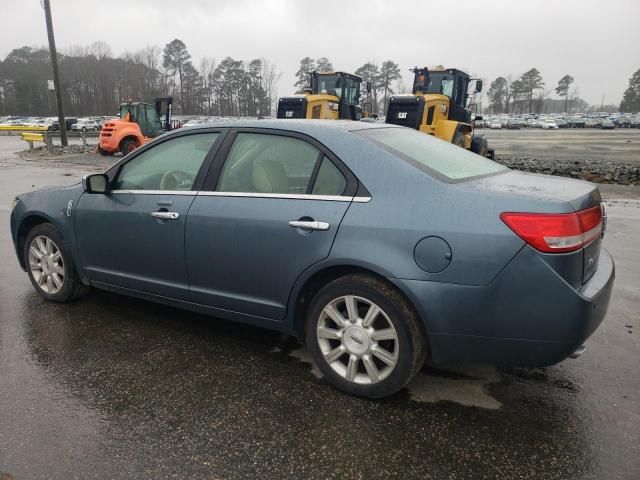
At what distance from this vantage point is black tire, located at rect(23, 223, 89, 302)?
4309 mm

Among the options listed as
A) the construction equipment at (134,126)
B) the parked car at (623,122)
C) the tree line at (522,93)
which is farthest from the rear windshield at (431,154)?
the tree line at (522,93)

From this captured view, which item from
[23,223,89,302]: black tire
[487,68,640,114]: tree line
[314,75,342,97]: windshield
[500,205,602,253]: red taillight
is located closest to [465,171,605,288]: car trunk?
[500,205,602,253]: red taillight

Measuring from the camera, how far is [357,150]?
306 centimetres

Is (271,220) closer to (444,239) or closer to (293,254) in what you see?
(293,254)

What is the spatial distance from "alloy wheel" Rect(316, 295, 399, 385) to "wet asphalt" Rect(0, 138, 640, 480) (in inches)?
7.4

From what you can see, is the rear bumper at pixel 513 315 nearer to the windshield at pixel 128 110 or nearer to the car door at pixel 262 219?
the car door at pixel 262 219

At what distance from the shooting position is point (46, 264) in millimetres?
4480

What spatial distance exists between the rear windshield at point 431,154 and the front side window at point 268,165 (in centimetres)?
41

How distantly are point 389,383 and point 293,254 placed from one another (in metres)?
0.91

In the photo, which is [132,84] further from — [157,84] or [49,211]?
[49,211]

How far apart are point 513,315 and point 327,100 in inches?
609

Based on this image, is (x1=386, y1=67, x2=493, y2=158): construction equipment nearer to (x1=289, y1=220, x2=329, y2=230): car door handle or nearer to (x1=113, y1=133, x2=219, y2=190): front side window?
(x1=113, y1=133, x2=219, y2=190): front side window

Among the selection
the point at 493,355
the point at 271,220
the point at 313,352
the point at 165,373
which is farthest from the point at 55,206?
the point at 493,355

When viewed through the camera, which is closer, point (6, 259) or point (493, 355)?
point (493, 355)
